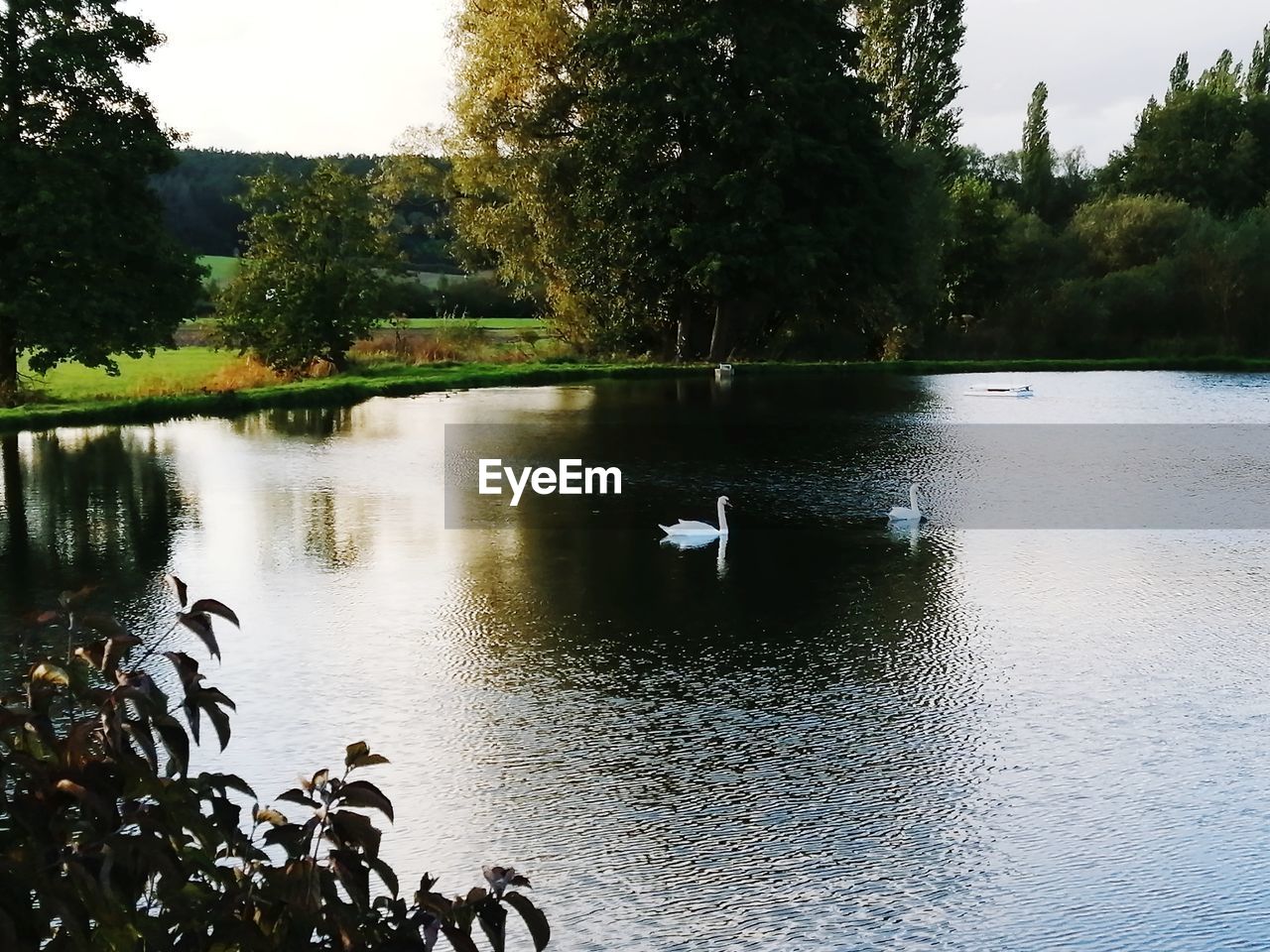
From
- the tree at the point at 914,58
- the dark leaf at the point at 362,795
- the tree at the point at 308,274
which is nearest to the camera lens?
the dark leaf at the point at 362,795

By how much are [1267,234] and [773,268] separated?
23.6 meters

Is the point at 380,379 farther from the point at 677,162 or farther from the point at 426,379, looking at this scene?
the point at 677,162

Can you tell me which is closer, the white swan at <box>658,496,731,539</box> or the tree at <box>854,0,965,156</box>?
the white swan at <box>658,496,731,539</box>

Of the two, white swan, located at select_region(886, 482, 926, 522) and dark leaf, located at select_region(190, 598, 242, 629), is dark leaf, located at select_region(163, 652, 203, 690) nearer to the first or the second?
dark leaf, located at select_region(190, 598, 242, 629)

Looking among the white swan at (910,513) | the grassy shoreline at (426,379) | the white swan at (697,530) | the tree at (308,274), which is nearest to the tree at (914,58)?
the grassy shoreline at (426,379)

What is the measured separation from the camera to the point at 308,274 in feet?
116

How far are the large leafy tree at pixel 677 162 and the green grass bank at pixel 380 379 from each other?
2.71 m

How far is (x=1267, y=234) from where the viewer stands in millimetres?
53969

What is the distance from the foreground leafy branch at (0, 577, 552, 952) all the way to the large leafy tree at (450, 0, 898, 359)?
37.9 metres

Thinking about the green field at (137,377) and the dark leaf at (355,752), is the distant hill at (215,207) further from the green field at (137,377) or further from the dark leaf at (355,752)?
the dark leaf at (355,752)

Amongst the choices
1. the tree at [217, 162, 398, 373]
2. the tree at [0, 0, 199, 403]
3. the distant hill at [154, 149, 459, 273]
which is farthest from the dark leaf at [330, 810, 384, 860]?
the distant hill at [154, 149, 459, 273]

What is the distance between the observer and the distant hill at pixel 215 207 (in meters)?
72.7

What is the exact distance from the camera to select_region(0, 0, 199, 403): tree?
27.0 m

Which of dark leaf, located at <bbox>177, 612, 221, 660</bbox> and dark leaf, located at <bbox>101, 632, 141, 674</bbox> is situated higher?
dark leaf, located at <bbox>177, 612, 221, 660</bbox>
